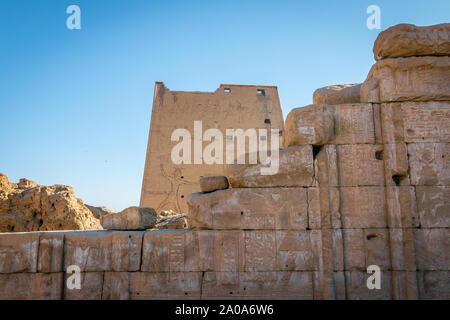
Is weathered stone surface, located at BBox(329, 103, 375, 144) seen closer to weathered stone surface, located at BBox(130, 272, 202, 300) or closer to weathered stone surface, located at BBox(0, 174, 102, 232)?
weathered stone surface, located at BBox(130, 272, 202, 300)

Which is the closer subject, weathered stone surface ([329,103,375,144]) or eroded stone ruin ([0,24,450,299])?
eroded stone ruin ([0,24,450,299])

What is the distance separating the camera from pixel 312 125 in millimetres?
4637

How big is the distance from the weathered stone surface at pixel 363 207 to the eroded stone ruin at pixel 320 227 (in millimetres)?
Result: 13

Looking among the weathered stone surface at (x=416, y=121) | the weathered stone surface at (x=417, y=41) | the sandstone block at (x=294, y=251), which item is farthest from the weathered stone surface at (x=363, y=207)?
the weathered stone surface at (x=417, y=41)

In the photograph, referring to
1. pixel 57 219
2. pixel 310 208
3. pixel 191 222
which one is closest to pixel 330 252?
pixel 310 208

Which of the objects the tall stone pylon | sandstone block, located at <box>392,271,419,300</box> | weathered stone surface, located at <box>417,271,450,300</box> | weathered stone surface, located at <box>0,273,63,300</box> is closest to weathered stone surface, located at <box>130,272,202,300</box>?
weathered stone surface, located at <box>0,273,63,300</box>

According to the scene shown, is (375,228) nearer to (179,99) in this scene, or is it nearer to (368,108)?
(368,108)

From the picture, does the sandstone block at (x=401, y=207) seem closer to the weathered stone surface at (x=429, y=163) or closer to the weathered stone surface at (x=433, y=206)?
the weathered stone surface at (x=433, y=206)

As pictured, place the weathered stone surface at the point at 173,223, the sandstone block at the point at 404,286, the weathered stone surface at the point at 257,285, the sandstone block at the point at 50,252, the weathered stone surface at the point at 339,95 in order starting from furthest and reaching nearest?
the weathered stone surface at the point at 173,223 < the weathered stone surface at the point at 339,95 < the sandstone block at the point at 50,252 < the weathered stone surface at the point at 257,285 < the sandstone block at the point at 404,286

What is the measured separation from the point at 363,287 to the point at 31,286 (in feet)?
14.1

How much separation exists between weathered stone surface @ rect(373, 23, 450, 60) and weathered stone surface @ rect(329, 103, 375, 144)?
89 centimetres

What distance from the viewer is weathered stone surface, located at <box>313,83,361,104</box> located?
5121mm

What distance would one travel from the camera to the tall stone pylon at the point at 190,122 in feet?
37.0

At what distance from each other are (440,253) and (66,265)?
4880 millimetres
